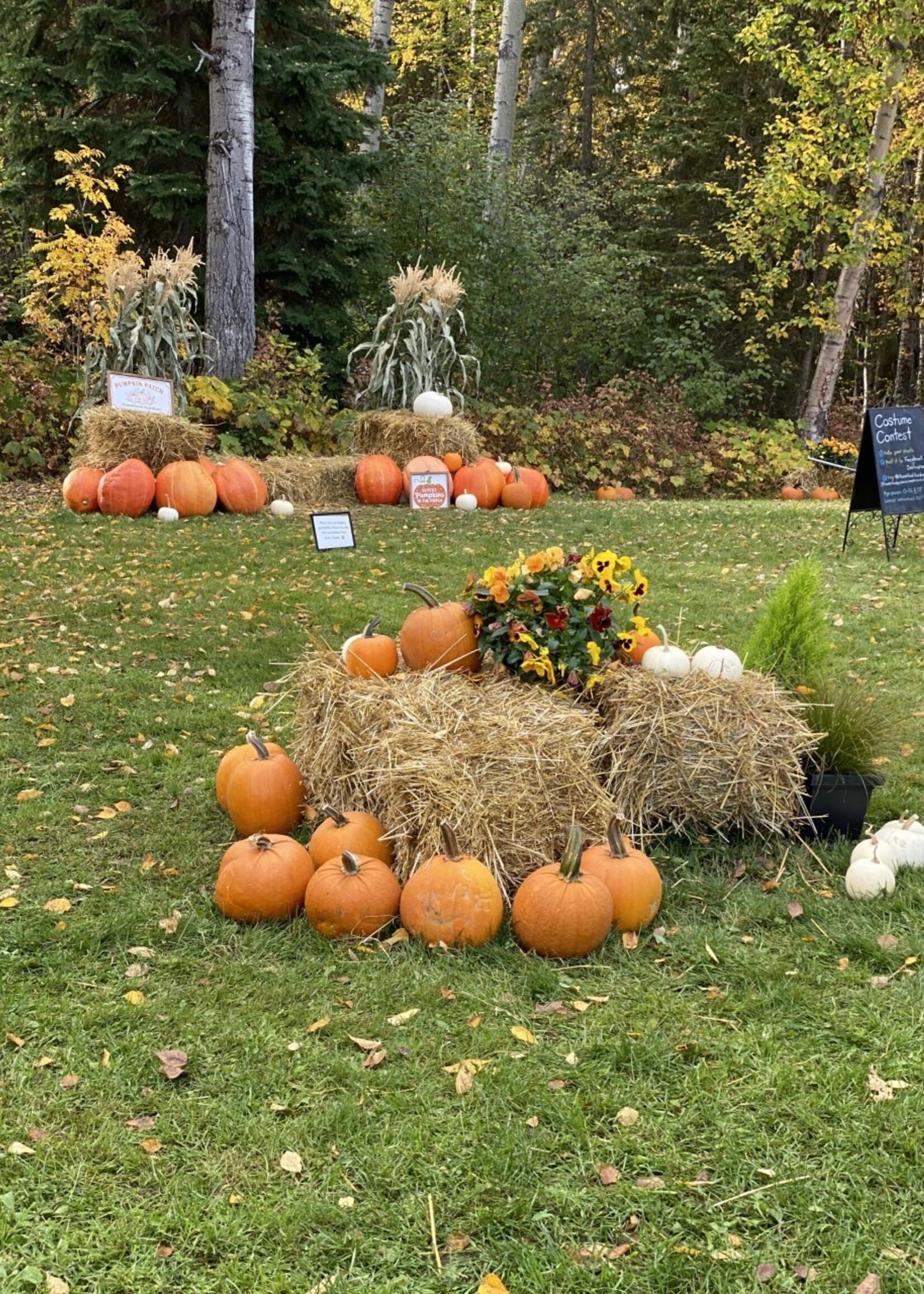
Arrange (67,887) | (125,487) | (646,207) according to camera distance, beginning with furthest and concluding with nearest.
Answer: (646,207), (125,487), (67,887)

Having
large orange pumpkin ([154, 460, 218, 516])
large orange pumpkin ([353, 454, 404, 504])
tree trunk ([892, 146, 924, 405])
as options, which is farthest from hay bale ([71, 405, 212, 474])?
tree trunk ([892, 146, 924, 405])

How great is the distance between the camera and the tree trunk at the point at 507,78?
614 inches

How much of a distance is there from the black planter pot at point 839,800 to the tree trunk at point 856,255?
12.1 m

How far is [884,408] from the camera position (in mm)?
7609

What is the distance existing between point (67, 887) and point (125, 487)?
18.2 feet

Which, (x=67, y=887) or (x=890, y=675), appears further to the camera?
(x=890, y=675)

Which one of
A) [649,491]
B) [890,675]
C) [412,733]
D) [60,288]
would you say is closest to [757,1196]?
[412,733]

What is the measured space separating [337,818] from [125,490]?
18.9ft

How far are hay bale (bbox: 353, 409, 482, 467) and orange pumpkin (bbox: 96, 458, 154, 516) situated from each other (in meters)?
2.61

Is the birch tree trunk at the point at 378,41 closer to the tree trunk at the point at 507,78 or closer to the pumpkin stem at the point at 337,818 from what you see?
the tree trunk at the point at 507,78

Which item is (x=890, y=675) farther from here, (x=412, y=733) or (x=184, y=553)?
(x=184, y=553)

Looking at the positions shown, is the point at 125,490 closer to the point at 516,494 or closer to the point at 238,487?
the point at 238,487

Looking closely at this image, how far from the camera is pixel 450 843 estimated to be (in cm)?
297

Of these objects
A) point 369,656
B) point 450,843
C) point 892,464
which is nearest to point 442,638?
point 369,656
